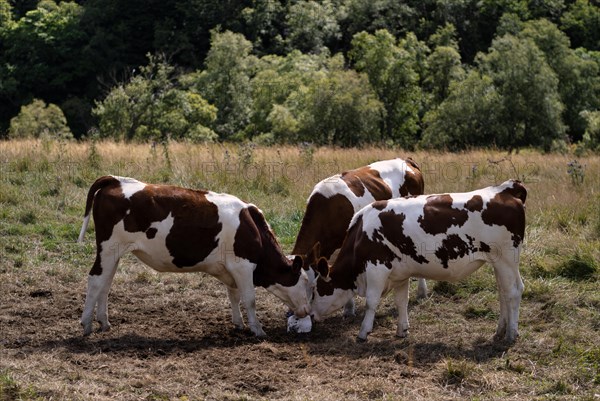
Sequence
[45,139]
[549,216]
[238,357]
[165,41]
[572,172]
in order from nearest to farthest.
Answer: [238,357], [549,216], [572,172], [45,139], [165,41]

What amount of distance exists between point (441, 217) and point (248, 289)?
2507 mm

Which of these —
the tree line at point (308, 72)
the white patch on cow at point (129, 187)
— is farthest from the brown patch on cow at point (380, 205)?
the tree line at point (308, 72)

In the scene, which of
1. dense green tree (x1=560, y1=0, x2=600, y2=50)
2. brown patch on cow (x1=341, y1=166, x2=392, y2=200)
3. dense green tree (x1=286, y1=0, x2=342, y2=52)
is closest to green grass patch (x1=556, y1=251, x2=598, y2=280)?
brown patch on cow (x1=341, y1=166, x2=392, y2=200)

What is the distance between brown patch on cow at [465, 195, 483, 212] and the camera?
10250 mm

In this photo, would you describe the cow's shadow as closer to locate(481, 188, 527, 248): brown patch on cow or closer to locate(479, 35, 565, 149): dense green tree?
locate(481, 188, 527, 248): brown patch on cow

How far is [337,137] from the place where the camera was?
35.8 meters

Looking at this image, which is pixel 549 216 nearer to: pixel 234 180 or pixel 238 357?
pixel 234 180

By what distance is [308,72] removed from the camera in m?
51.0

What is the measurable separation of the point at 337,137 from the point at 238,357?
1045 inches

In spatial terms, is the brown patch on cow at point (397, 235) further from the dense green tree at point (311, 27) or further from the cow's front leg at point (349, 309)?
the dense green tree at point (311, 27)

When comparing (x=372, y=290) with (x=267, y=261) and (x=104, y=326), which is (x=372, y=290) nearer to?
(x=267, y=261)

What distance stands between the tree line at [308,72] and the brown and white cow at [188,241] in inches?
418

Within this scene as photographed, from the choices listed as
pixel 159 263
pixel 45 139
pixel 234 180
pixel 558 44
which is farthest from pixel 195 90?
pixel 159 263

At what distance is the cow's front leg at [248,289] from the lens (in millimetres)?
10805
